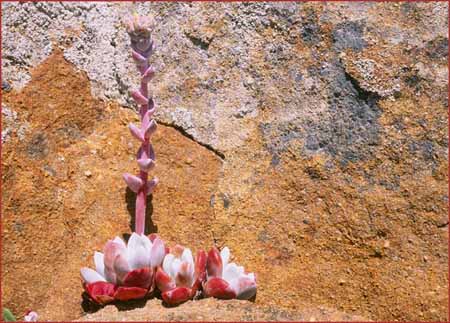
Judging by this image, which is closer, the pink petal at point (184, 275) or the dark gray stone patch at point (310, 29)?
the pink petal at point (184, 275)

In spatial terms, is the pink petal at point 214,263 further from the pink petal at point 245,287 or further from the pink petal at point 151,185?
the pink petal at point 151,185

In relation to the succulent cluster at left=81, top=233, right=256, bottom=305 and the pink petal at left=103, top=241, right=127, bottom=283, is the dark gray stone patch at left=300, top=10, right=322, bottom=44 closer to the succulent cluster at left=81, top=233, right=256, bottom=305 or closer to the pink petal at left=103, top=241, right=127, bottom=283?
the succulent cluster at left=81, top=233, right=256, bottom=305

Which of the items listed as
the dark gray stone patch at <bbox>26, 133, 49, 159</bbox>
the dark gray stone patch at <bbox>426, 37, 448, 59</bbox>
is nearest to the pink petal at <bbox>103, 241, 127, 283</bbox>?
the dark gray stone patch at <bbox>26, 133, 49, 159</bbox>

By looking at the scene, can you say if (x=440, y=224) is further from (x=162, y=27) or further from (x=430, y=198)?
(x=162, y=27)

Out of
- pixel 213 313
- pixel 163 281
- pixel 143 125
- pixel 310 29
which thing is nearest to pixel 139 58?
pixel 143 125

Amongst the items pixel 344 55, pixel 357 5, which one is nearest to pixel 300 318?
pixel 344 55

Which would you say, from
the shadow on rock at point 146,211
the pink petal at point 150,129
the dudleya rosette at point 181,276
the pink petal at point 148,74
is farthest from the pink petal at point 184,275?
the pink petal at point 148,74

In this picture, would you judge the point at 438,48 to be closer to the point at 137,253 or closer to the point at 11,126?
the point at 137,253
